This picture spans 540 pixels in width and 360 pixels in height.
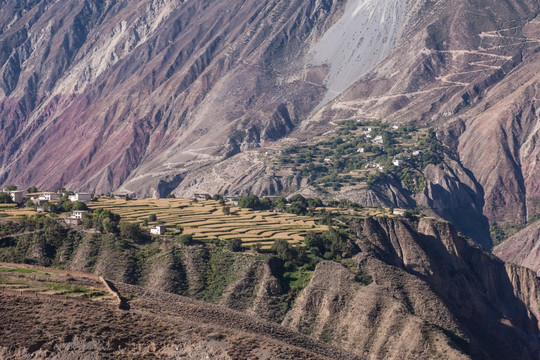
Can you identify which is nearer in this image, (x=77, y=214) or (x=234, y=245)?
(x=234, y=245)

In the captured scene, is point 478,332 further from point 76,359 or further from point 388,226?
point 76,359

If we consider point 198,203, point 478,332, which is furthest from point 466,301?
point 198,203

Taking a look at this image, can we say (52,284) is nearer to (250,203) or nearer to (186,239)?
(186,239)

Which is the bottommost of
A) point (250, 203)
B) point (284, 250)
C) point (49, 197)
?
point (284, 250)

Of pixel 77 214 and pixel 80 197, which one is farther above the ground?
pixel 80 197

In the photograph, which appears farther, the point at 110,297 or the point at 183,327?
the point at 110,297

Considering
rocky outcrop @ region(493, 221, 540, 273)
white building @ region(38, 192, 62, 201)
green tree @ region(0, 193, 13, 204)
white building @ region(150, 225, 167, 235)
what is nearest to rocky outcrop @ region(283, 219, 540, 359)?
white building @ region(150, 225, 167, 235)

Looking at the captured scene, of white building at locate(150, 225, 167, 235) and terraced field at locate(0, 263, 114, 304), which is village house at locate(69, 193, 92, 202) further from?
terraced field at locate(0, 263, 114, 304)

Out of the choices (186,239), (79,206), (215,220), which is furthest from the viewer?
(215,220)

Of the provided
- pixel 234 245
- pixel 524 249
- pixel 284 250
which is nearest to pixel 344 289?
pixel 284 250
